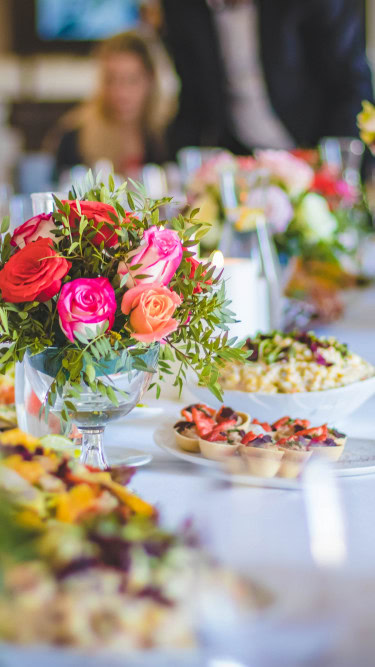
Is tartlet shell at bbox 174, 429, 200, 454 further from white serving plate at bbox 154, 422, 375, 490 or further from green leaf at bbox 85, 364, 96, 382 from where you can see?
green leaf at bbox 85, 364, 96, 382

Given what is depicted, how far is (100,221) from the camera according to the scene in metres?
0.70

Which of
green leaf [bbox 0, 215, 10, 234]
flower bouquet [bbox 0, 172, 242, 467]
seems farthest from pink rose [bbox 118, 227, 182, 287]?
green leaf [bbox 0, 215, 10, 234]

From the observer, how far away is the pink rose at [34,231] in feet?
A: 2.37

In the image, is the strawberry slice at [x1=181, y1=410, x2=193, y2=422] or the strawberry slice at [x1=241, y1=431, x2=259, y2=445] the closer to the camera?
the strawberry slice at [x1=241, y1=431, x2=259, y2=445]

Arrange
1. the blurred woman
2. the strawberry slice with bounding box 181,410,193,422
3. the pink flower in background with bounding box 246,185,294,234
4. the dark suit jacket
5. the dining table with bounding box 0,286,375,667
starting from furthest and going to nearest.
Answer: the blurred woman < the dark suit jacket < the pink flower in background with bounding box 246,185,294,234 < the strawberry slice with bounding box 181,410,193,422 < the dining table with bounding box 0,286,375,667

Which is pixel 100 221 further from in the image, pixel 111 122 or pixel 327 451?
pixel 111 122

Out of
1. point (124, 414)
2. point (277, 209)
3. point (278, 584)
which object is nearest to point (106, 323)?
point (124, 414)

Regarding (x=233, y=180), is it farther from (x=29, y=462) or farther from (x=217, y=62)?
(x=217, y=62)

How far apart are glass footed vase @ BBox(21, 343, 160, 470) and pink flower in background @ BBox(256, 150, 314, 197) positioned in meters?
1.21

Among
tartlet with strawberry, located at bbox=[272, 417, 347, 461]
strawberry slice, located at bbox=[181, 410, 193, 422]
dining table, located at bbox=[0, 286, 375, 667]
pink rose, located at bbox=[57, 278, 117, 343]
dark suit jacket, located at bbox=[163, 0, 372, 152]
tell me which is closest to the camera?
dining table, located at bbox=[0, 286, 375, 667]

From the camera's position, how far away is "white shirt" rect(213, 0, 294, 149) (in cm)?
396

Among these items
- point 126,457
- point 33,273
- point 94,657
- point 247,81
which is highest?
point 247,81

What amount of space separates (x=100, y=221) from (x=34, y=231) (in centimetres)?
7

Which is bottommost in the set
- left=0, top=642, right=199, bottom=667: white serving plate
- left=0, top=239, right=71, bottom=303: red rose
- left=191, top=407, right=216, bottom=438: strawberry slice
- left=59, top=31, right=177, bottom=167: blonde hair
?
left=191, top=407, right=216, bottom=438: strawberry slice
